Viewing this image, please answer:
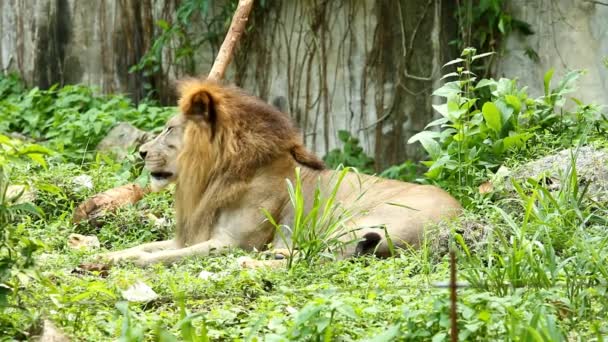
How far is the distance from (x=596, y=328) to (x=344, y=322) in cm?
93

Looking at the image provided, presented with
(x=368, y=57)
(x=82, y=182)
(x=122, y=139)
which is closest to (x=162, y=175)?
(x=82, y=182)

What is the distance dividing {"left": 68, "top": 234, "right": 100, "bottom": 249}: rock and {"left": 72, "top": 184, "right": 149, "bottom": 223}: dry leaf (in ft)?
1.30

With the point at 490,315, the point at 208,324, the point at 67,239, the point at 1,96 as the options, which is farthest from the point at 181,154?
the point at 1,96

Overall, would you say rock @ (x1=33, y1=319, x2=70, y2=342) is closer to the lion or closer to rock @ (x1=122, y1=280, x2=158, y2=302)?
rock @ (x1=122, y1=280, x2=158, y2=302)

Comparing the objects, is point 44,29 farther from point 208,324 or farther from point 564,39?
point 208,324

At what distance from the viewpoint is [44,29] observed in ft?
36.4

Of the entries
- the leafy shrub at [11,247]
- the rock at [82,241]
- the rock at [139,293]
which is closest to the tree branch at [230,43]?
the rock at [82,241]

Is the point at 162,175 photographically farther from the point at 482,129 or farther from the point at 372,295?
the point at 372,295

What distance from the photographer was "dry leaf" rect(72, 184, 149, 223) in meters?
7.37

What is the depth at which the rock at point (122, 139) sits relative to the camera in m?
9.12

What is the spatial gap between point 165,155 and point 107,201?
80 centimetres

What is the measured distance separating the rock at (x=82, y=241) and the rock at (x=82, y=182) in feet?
3.02

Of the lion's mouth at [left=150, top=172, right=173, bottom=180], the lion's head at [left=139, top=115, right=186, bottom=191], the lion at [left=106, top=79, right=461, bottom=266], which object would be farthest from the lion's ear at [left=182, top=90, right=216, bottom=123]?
the lion's mouth at [left=150, top=172, right=173, bottom=180]

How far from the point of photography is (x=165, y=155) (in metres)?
6.89
